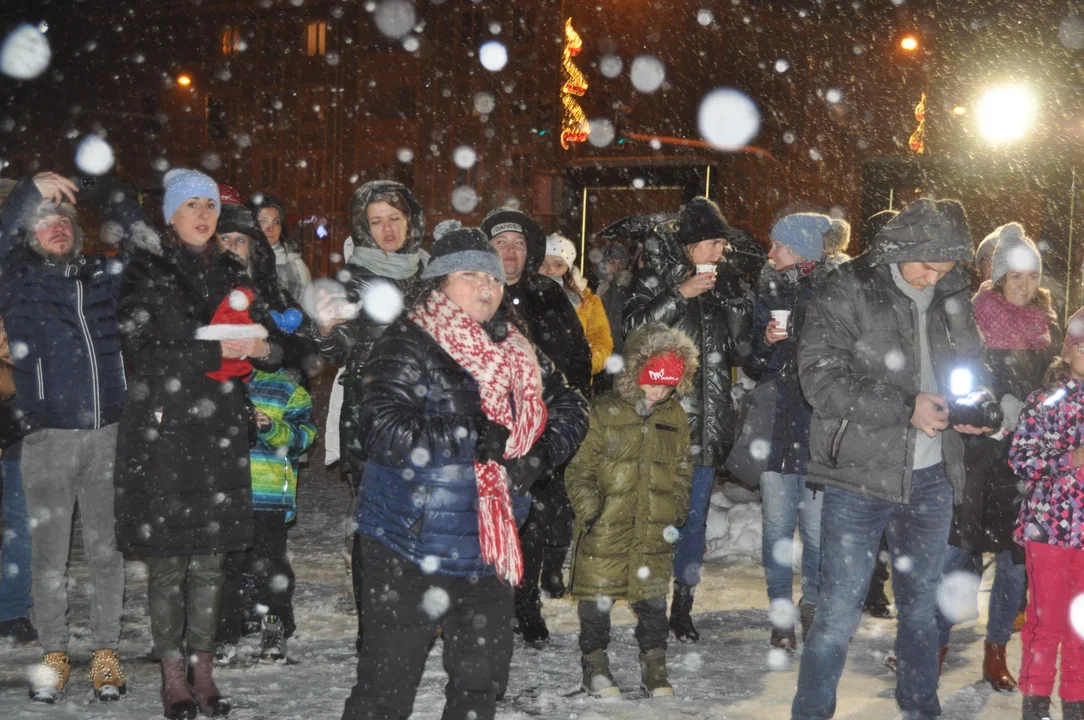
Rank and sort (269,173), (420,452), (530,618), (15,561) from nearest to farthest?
(420,452) < (15,561) < (530,618) < (269,173)

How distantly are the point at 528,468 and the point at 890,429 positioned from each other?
1431 mm

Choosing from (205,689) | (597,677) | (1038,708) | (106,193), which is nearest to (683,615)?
(597,677)

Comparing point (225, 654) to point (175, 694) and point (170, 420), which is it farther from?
point (170, 420)

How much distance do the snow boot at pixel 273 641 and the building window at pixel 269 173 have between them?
127 feet

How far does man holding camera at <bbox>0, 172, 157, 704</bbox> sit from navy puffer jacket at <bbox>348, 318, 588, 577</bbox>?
6.38 feet

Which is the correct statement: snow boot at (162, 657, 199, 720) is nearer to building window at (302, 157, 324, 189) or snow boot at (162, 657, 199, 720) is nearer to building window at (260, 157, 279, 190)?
building window at (302, 157, 324, 189)

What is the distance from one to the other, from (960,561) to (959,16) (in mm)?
10621

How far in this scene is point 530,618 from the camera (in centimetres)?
618

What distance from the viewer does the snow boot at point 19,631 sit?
593 centimetres

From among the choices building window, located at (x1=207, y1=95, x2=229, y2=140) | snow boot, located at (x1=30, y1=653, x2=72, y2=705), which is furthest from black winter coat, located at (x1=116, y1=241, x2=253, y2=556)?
building window, located at (x1=207, y1=95, x2=229, y2=140)

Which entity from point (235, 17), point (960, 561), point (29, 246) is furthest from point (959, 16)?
point (235, 17)

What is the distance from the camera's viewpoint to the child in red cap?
5.26 metres

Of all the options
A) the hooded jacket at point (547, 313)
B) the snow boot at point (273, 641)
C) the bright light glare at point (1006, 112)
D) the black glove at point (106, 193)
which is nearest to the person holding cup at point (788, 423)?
the hooded jacket at point (547, 313)

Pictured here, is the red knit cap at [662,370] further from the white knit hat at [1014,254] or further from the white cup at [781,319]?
the white knit hat at [1014,254]
